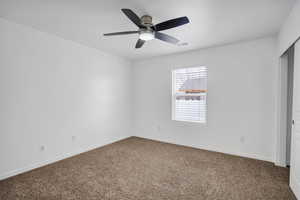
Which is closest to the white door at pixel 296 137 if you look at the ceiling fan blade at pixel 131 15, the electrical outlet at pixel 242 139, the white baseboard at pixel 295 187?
the white baseboard at pixel 295 187

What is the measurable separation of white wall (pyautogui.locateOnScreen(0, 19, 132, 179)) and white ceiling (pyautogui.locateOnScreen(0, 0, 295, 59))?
1.28 ft

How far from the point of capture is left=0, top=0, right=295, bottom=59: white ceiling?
1.83 meters

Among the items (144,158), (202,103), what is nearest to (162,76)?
(202,103)

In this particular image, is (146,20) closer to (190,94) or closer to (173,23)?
(173,23)

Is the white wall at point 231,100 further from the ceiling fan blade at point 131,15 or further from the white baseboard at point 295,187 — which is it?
the ceiling fan blade at point 131,15

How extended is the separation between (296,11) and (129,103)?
158 inches

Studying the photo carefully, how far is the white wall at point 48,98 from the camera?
227cm

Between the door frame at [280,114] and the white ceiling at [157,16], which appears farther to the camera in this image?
the door frame at [280,114]

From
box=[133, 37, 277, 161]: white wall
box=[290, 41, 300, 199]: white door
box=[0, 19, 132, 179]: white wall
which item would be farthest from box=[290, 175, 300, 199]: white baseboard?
box=[0, 19, 132, 179]: white wall

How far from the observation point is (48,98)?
273 centimetres

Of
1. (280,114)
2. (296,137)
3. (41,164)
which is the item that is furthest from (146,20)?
(41,164)

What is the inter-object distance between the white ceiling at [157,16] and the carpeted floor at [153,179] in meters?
2.48

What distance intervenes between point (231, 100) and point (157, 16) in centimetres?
239

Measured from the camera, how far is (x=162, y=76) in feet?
13.7
